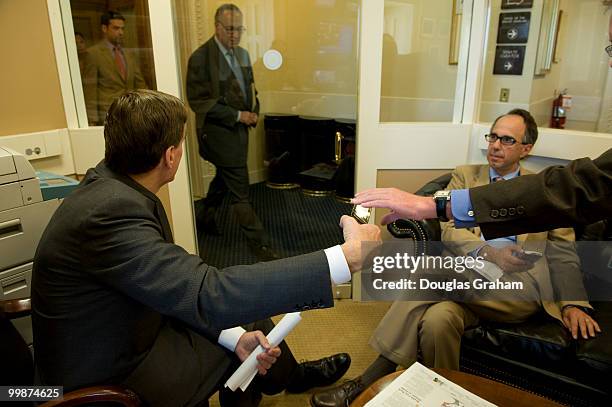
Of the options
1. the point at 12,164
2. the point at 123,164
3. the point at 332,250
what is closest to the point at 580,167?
the point at 332,250

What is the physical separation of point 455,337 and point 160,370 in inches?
42.8

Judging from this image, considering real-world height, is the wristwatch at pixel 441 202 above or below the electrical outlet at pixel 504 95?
below

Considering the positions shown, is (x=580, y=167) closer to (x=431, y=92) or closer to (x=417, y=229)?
(x=417, y=229)

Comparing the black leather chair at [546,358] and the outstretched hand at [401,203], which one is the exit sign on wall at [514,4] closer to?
the black leather chair at [546,358]

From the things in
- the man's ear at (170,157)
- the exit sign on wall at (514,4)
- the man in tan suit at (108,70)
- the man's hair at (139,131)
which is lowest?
the man's ear at (170,157)

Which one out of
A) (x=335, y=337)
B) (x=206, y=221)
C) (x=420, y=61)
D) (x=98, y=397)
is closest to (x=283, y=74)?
(x=420, y=61)

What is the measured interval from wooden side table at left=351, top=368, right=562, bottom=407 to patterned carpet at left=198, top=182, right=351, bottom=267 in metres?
1.74

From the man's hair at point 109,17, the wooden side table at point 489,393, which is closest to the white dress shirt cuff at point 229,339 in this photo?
the wooden side table at point 489,393

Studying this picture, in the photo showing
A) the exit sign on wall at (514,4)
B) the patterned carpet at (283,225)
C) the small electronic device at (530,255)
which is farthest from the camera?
the patterned carpet at (283,225)

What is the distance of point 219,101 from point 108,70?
669 mm

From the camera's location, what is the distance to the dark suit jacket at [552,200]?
1.08 meters

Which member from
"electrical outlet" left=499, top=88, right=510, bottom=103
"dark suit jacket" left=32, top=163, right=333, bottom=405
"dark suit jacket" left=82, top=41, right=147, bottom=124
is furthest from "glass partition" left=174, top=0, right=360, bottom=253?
"dark suit jacket" left=32, top=163, right=333, bottom=405

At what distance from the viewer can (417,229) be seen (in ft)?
6.44

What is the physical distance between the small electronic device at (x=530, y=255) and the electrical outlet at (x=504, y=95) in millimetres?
1324
